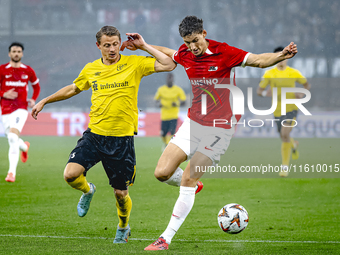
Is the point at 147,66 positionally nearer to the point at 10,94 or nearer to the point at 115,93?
the point at 115,93

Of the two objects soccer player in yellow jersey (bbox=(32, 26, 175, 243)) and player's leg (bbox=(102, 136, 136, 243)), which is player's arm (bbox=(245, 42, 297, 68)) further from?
player's leg (bbox=(102, 136, 136, 243))

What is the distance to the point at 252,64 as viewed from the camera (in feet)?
15.1

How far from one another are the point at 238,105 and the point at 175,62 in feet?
2.45

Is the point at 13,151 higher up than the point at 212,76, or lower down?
lower down

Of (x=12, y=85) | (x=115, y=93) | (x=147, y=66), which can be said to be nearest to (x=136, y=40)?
(x=147, y=66)

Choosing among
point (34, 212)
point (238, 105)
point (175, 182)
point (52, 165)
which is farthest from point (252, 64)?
point (52, 165)

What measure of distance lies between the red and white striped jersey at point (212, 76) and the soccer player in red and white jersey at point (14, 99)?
470cm

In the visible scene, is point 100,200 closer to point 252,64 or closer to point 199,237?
point 199,237

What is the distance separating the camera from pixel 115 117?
495cm

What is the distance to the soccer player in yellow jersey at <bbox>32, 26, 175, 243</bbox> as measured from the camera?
4.90m

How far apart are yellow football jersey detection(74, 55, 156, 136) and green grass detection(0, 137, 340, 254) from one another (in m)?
1.09

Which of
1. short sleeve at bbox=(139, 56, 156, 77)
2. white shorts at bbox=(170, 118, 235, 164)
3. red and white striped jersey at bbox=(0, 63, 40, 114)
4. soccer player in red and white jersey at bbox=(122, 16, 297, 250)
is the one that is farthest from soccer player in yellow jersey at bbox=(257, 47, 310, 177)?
short sleeve at bbox=(139, 56, 156, 77)

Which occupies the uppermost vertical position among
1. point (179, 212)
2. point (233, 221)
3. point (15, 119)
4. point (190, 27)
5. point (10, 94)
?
point (190, 27)

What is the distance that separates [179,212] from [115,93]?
50.2 inches
